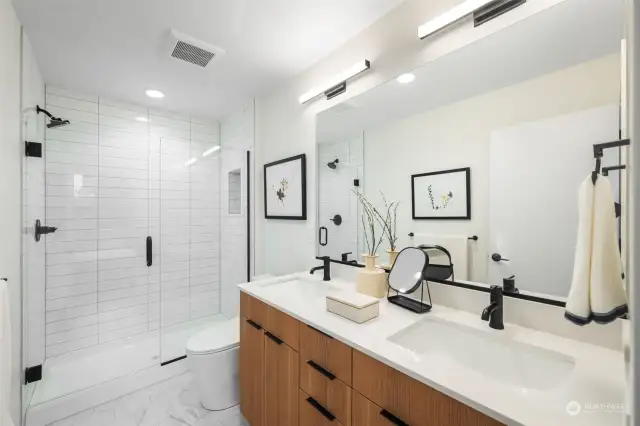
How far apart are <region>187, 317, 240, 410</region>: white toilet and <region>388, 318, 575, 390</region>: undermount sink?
139cm

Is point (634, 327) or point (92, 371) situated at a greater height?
point (634, 327)

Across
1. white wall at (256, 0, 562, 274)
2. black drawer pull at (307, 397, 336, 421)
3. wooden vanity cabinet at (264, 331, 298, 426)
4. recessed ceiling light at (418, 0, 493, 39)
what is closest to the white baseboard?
white wall at (256, 0, 562, 274)

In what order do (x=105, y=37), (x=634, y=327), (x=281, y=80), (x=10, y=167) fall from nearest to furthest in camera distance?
1. (x=634, y=327)
2. (x=10, y=167)
3. (x=105, y=37)
4. (x=281, y=80)

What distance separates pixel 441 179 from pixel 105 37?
2.17 m

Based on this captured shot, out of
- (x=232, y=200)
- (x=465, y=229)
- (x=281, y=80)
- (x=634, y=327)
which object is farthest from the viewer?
(x=232, y=200)

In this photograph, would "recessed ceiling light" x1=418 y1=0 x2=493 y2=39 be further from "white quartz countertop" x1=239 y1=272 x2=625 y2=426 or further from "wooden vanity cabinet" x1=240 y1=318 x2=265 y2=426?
"wooden vanity cabinet" x1=240 y1=318 x2=265 y2=426

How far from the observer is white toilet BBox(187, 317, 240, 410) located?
75.5 inches

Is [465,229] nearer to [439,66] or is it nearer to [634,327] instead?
[439,66]

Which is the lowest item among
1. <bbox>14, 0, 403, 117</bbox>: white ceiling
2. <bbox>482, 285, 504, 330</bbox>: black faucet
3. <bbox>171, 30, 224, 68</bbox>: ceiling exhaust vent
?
<bbox>482, 285, 504, 330</bbox>: black faucet

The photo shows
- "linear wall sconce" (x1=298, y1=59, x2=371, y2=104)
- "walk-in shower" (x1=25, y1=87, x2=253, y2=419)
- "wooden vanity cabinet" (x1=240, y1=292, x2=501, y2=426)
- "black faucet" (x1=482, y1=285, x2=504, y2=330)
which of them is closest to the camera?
"wooden vanity cabinet" (x1=240, y1=292, x2=501, y2=426)

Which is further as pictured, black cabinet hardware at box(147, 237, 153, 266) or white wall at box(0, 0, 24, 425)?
black cabinet hardware at box(147, 237, 153, 266)

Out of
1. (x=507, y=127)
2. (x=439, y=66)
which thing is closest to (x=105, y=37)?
(x=439, y=66)

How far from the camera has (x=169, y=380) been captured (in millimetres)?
2373

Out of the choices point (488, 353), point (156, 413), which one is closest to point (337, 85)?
point (488, 353)
